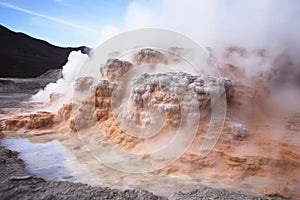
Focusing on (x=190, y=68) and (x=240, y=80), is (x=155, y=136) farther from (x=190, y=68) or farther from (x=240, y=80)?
(x=240, y=80)

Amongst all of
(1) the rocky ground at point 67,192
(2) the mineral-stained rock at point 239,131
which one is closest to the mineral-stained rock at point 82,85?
(1) the rocky ground at point 67,192

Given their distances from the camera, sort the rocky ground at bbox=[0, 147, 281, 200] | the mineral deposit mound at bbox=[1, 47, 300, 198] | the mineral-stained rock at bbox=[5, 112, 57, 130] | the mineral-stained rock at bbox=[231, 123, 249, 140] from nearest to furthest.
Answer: the rocky ground at bbox=[0, 147, 281, 200]
the mineral deposit mound at bbox=[1, 47, 300, 198]
the mineral-stained rock at bbox=[231, 123, 249, 140]
the mineral-stained rock at bbox=[5, 112, 57, 130]

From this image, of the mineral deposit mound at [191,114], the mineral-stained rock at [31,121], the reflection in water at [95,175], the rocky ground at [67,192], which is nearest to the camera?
the rocky ground at [67,192]

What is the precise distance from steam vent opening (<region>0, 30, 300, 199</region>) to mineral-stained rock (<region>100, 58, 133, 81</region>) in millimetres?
30

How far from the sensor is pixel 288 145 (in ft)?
19.3

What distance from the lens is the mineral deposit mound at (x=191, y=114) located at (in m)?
5.46

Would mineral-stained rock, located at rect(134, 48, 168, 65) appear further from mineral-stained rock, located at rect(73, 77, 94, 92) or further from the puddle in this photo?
the puddle

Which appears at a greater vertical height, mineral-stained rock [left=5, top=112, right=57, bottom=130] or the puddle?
mineral-stained rock [left=5, top=112, right=57, bottom=130]

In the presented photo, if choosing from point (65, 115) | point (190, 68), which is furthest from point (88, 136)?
point (190, 68)

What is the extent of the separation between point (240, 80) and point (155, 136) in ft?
10.4

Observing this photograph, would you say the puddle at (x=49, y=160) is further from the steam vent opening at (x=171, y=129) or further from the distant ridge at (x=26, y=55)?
the distant ridge at (x=26, y=55)

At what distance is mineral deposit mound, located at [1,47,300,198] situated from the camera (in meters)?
5.46

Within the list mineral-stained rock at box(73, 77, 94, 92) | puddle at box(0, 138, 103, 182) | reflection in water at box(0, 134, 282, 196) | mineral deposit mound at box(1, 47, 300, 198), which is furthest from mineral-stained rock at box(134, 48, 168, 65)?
puddle at box(0, 138, 103, 182)

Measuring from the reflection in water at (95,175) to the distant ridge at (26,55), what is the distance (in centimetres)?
2228
